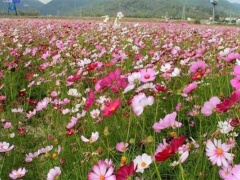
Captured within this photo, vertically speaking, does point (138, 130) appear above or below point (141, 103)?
below

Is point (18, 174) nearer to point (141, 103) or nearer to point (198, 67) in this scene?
point (141, 103)

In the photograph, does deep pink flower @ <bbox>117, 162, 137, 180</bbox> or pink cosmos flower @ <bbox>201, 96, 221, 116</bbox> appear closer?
deep pink flower @ <bbox>117, 162, 137, 180</bbox>

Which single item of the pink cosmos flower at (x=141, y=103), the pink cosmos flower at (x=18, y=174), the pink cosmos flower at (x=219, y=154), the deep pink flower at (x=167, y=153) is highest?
the deep pink flower at (x=167, y=153)

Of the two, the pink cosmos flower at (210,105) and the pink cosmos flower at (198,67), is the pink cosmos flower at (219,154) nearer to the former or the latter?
the pink cosmos flower at (210,105)

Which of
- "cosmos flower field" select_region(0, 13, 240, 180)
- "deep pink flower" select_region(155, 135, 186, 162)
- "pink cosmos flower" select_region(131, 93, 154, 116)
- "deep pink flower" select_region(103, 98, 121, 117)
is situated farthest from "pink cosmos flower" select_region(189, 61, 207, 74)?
"deep pink flower" select_region(155, 135, 186, 162)

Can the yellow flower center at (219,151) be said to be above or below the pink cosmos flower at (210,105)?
below

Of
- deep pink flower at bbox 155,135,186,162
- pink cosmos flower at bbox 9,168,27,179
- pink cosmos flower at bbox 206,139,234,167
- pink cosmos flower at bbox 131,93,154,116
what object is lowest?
pink cosmos flower at bbox 9,168,27,179

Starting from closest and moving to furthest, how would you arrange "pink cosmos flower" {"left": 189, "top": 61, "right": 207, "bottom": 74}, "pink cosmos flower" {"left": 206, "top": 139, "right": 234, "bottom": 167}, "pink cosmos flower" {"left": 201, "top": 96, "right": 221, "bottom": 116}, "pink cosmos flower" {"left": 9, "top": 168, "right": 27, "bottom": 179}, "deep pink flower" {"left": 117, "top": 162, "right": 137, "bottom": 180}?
"deep pink flower" {"left": 117, "top": 162, "right": 137, "bottom": 180} < "pink cosmos flower" {"left": 206, "top": 139, "right": 234, "bottom": 167} < "pink cosmos flower" {"left": 201, "top": 96, "right": 221, "bottom": 116} < "pink cosmos flower" {"left": 9, "top": 168, "right": 27, "bottom": 179} < "pink cosmos flower" {"left": 189, "top": 61, "right": 207, "bottom": 74}

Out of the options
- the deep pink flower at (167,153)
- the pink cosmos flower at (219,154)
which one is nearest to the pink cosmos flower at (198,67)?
the pink cosmos flower at (219,154)

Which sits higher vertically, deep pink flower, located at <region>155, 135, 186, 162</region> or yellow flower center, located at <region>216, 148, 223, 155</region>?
deep pink flower, located at <region>155, 135, 186, 162</region>

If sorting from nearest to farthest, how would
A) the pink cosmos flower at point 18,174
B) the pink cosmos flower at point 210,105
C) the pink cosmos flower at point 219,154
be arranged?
the pink cosmos flower at point 219,154 < the pink cosmos flower at point 210,105 < the pink cosmos flower at point 18,174

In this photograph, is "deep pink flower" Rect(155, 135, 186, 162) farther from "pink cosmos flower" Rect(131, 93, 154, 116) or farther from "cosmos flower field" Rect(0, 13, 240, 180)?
"pink cosmos flower" Rect(131, 93, 154, 116)

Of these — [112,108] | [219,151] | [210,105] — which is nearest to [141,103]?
[112,108]

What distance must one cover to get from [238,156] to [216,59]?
1.42 metres
